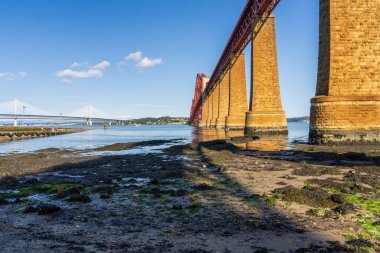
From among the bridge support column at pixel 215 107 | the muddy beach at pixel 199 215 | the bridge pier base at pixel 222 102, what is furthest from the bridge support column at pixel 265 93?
the bridge support column at pixel 215 107

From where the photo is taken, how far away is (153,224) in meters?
4.42

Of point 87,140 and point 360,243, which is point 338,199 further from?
point 87,140

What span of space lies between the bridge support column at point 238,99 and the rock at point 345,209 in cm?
4277

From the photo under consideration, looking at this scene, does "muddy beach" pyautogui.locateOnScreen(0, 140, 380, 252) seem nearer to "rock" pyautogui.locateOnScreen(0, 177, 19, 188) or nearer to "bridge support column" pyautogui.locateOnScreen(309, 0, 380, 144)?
"rock" pyautogui.locateOnScreen(0, 177, 19, 188)

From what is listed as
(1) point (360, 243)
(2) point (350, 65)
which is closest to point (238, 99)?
(2) point (350, 65)

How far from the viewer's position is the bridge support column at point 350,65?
15.6 metres

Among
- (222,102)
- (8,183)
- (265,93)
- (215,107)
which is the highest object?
(222,102)

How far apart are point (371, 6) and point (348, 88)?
13.5 feet

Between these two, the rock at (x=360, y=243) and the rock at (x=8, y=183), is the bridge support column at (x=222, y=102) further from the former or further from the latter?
the rock at (x=360, y=243)

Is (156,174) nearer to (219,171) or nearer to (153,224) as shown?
(219,171)

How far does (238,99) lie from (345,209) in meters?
43.1

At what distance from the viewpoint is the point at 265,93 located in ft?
97.8

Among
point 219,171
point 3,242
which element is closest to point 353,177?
point 219,171

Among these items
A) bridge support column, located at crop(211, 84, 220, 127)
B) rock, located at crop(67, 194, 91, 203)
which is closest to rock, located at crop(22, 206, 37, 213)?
rock, located at crop(67, 194, 91, 203)
